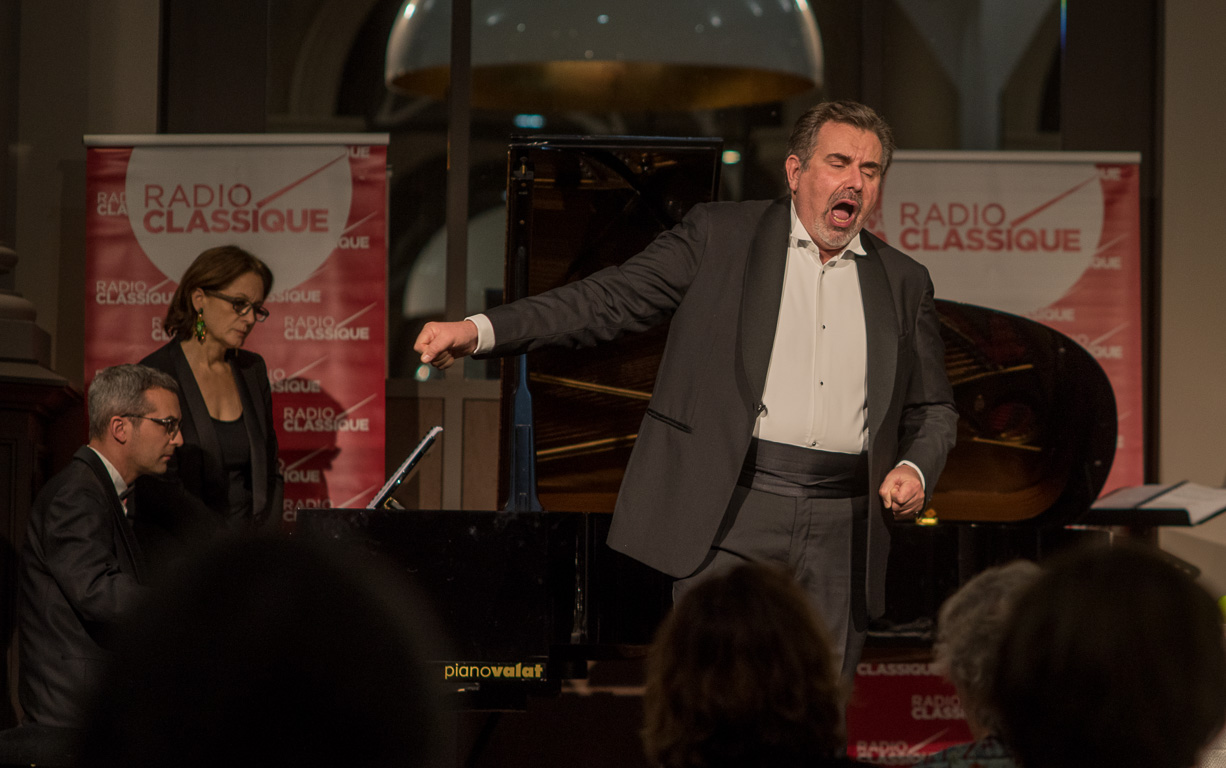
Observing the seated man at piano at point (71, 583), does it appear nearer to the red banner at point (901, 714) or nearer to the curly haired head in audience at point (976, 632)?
the curly haired head in audience at point (976, 632)

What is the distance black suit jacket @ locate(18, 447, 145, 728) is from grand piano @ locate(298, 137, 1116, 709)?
472mm

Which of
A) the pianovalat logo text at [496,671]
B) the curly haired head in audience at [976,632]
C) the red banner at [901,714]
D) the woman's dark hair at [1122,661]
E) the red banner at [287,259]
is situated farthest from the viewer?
the red banner at [287,259]

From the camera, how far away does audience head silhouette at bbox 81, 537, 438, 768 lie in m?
0.57

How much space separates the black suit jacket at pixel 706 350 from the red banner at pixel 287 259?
8.43 feet

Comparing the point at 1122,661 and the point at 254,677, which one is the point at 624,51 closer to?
the point at 1122,661

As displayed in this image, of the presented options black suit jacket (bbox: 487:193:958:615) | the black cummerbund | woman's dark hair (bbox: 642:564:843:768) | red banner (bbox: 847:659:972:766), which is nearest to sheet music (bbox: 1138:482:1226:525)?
red banner (bbox: 847:659:972:766)

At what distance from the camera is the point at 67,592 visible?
9.48 ft

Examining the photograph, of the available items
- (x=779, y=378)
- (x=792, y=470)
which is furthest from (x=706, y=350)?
(x=792, y=470)

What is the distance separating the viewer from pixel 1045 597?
1066 mm

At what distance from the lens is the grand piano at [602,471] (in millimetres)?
3061

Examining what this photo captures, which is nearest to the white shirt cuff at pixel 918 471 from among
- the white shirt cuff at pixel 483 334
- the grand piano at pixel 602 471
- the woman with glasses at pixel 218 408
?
the white shirt cuff at pixel 483 334

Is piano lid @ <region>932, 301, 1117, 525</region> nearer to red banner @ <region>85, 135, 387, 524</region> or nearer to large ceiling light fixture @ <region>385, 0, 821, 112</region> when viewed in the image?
large ceiling light fixture @ <region>385, 0, 821, 112</region>

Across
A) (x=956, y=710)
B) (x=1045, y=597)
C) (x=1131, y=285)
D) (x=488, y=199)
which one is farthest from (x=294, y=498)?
(x=1045, y=597)

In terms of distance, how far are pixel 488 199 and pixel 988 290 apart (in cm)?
221
